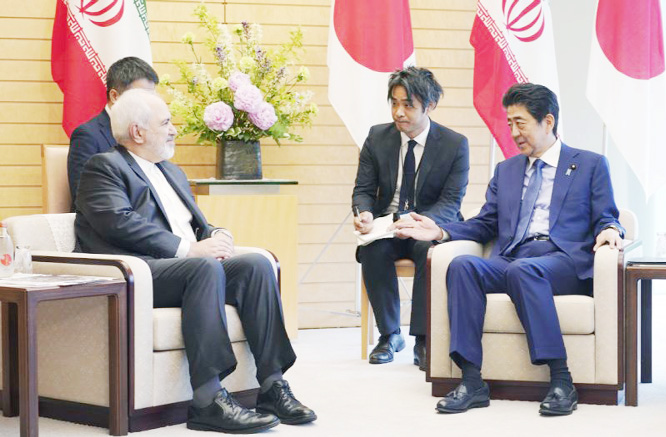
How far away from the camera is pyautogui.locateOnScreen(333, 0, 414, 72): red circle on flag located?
18.2 ft

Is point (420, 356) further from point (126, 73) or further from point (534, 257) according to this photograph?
point (126, 73)

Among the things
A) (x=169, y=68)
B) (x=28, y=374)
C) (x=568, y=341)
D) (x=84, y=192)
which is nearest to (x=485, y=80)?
(x=169, y=68)

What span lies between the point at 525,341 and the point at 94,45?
271 centimetres

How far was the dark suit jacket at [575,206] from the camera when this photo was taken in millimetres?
4062

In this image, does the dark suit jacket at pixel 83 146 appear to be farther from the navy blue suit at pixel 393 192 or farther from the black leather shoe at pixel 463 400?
the black leather shoe at pixel 463 400

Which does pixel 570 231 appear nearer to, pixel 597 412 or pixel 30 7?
pixel 597 412

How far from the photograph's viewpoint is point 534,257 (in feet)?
13.3

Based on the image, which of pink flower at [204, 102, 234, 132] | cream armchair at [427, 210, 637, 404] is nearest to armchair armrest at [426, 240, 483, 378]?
cream armchair at [427, 210, 637, 404]

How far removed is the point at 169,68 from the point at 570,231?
264 centimetres

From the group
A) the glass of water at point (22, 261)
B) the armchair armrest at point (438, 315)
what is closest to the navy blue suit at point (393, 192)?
the armchair armrest at point (438, 315)

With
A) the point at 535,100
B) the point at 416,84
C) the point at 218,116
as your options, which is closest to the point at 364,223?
the point at 416,84

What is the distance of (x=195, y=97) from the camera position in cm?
555

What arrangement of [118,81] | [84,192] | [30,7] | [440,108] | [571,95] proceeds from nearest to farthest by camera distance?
[84,192]
[118,81]
[30,7]
[440,108]
[571,95]

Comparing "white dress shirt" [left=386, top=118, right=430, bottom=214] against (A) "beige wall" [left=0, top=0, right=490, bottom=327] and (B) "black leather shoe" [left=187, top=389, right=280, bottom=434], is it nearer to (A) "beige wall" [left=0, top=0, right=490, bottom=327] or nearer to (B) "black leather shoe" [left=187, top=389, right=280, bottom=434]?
(A) "beige wall" [left=0, top=0, right=490, bottom=327]
